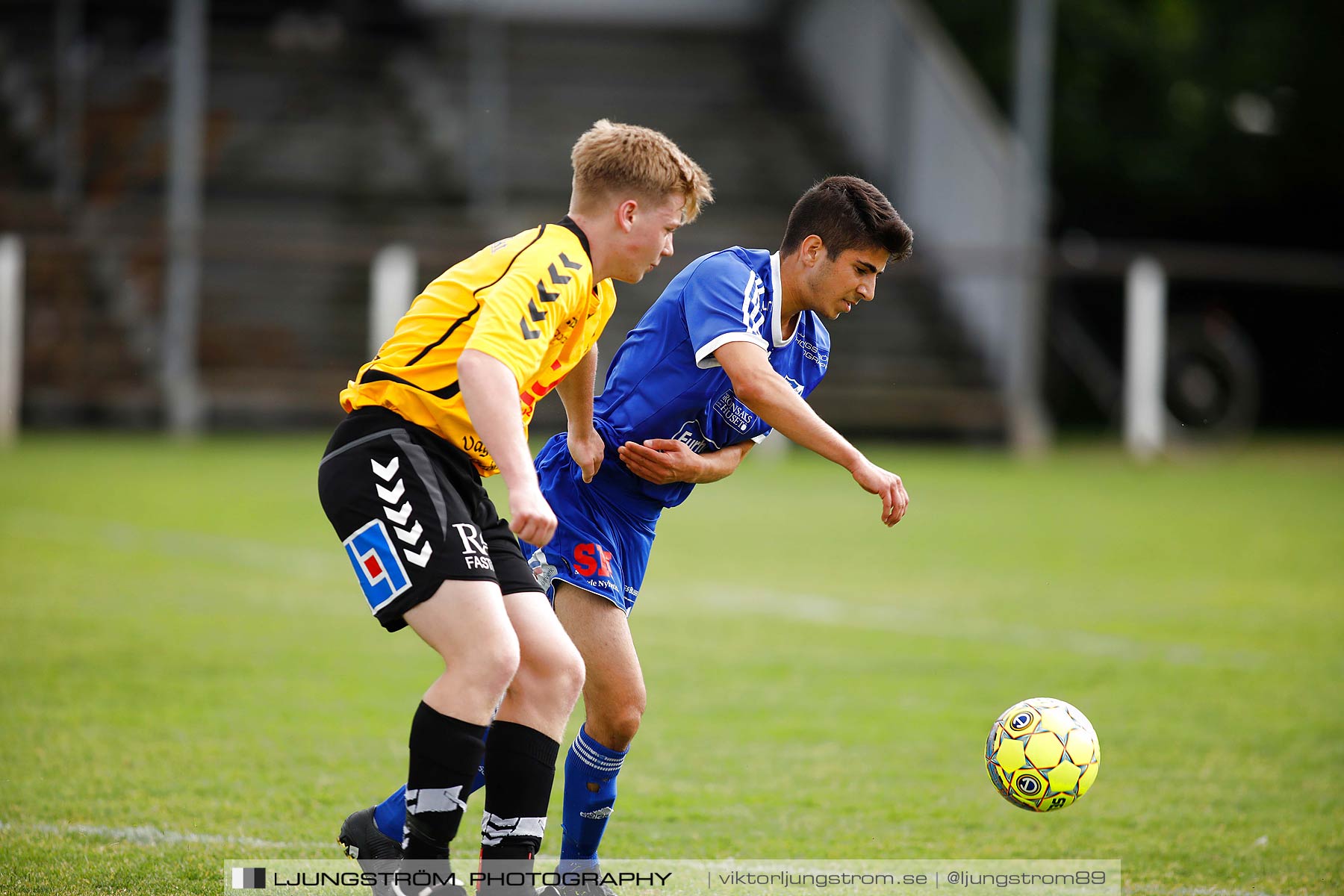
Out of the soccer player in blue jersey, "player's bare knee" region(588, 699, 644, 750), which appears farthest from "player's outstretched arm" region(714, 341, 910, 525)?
"player's bare knee" region(588, 699, 644, 750)

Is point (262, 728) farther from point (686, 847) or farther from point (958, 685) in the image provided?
point (958, 685)

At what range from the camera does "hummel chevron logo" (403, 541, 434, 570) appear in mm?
3393

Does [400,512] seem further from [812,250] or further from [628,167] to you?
[812,250]

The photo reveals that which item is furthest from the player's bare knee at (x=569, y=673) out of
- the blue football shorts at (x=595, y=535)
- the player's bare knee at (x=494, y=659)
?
the blue football shorts at (x=595, y=535)

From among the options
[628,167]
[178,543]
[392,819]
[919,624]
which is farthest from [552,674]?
[178,543]

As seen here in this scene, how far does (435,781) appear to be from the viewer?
3316 millimetres

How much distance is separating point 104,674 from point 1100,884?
14.9ft

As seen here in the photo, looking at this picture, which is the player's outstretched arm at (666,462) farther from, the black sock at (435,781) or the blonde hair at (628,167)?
the black sock at (435,781)

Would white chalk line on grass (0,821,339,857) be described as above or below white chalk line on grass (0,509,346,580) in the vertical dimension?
above

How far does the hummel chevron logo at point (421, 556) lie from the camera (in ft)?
11.1

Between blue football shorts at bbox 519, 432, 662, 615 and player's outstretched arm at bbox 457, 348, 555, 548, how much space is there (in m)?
0.87

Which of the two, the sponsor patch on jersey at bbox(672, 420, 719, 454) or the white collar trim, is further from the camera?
the sponsor patch on jersey at bbox(672, 420, 719, 454)

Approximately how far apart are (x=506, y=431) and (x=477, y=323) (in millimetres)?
307

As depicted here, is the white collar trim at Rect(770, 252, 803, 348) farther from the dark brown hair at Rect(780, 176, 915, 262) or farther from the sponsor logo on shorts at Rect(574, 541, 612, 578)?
the sponsor logo on shorts at Rect(574, 541, 612, 578)
